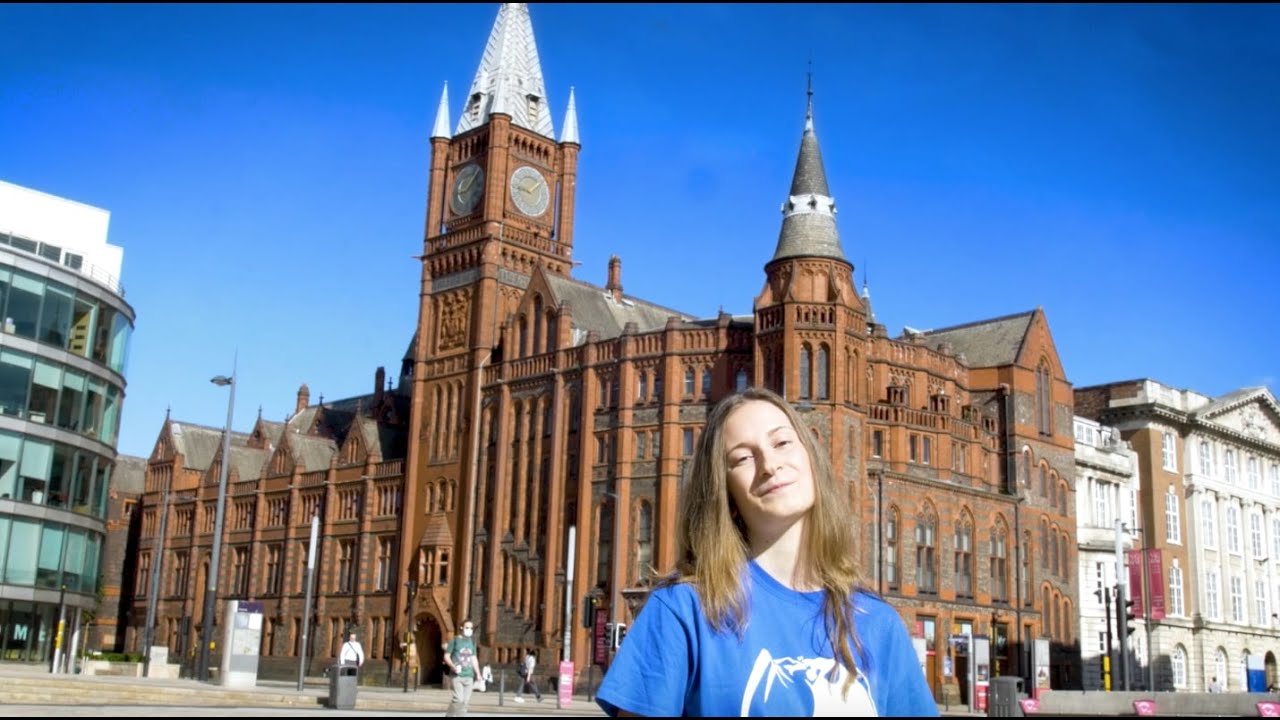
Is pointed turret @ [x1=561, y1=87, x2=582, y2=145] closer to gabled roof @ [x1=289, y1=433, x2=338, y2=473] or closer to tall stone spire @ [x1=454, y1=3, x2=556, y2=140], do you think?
tall stone spire @ [x1=454, y1=3, x2=556, y2=140]

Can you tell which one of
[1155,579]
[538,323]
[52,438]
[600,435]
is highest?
[538,323]

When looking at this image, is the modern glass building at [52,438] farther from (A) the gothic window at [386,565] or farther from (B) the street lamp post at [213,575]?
(A) the gothic window at [386,565]

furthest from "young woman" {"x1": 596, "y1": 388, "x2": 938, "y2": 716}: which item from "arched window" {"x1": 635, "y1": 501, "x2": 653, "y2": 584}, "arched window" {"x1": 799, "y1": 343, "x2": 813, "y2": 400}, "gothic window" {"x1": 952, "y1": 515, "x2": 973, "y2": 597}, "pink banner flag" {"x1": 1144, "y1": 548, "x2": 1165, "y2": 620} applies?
"pink banner flag" {"x1": 1144, "y1": 548, "x2": 1165, "y2": 620}

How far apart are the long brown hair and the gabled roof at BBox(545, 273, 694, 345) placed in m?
60.4

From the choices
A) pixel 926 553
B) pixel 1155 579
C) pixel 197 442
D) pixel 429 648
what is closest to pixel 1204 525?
pixel 1155 579

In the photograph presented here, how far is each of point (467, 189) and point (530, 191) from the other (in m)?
3.60

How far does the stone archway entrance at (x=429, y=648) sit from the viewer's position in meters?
67.7

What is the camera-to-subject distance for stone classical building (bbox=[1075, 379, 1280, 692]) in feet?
246

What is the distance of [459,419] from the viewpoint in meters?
70.6

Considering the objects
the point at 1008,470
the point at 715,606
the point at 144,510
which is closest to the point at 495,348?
the point at 1008,470

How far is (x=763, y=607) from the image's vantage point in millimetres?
3797

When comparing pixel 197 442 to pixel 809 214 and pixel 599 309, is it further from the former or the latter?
pixel 809 214

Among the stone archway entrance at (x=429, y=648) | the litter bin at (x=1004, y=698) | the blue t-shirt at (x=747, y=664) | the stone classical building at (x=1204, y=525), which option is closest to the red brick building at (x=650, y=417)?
the stone archway entrance at (x=429, y=648)

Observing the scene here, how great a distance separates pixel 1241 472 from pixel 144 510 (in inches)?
3002
